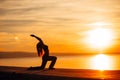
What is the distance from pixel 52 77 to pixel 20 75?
2516 mm

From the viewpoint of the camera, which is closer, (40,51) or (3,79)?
(3,79)

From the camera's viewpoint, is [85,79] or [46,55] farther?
[46,55]

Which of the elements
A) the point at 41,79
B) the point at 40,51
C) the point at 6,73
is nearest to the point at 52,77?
the point at 41,79

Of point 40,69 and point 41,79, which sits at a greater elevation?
point 41,79

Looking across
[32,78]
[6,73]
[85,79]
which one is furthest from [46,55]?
[85,79]

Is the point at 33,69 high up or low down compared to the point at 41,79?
down

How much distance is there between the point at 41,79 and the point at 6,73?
3.39 meters

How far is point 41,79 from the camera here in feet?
62.3

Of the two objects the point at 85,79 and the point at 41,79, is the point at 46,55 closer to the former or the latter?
the point at 41,79

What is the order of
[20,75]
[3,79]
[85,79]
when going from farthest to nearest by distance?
[3,79], [20,75], [85,79]

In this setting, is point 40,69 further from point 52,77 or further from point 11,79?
point 52,77

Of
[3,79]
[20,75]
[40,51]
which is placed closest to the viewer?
[20,75]

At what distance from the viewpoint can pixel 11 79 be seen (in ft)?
68.1

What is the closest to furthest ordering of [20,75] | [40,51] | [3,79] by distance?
1. [20,75]
2. [3,79]
3. [40,51]
